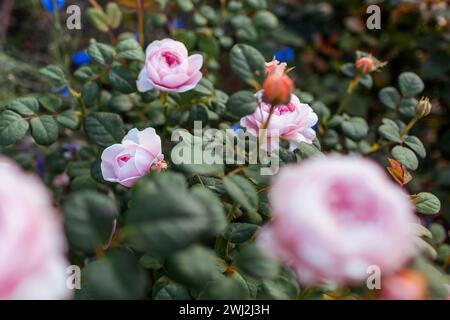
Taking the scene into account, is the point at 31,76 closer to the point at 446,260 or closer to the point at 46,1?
the point at 46,1

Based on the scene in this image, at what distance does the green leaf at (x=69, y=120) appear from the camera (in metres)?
0.89

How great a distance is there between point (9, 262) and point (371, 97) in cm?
168

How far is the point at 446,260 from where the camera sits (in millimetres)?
928

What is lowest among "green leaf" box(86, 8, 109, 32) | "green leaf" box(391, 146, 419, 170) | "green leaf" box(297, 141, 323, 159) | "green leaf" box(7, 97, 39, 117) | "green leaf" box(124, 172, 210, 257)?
"green leaf" box(124, 172, 210, 257)

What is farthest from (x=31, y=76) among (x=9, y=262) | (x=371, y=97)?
(x=9, y=262)

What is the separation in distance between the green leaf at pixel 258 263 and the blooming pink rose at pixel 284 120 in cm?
23

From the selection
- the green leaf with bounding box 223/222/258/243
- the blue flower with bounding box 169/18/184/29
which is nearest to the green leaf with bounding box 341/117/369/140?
the green leaf with bounding box 223/222/258/243

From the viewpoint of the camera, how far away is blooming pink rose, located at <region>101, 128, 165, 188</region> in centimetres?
69

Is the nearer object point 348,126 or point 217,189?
point 217,189

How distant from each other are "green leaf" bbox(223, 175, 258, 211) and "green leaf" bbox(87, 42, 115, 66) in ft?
1.44

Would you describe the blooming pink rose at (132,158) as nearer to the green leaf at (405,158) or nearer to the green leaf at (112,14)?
the green leaf at (405,158)

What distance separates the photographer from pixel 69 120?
0.90 metres

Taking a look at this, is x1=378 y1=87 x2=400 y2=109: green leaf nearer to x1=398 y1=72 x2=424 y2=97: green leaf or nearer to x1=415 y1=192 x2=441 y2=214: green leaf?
x1=398 y1=72 x2=424 y2=97: green leaf

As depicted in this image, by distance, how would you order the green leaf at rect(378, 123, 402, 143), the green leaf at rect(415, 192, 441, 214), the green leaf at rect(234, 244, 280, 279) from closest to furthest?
the green leaf at rect(234, 244, 280, 279)
the green leaf at rect(415, 192, 441, 214)
the green leaf at rect(378, 123, 402, 143)
